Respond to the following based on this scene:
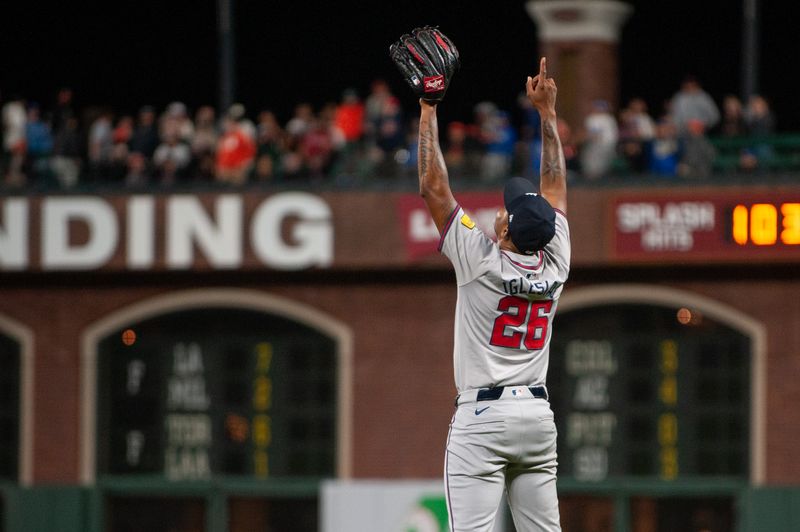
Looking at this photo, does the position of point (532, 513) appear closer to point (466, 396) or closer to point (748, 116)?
point (466, 396)

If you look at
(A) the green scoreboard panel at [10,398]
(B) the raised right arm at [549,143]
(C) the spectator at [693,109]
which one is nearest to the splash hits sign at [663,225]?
(C) the spectator at [693,109]

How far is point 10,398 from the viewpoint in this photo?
19594 millimetres

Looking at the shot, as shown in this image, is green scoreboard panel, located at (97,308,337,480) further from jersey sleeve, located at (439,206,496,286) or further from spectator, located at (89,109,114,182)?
jersey sleeve, located at (439,206,496,286)

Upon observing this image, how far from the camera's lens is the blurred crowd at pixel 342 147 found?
18.4 meters

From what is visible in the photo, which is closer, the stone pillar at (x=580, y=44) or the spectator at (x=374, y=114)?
the spectator at (x=374, y=114)

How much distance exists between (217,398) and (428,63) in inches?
493

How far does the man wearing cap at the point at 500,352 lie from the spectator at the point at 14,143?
44.2 ft

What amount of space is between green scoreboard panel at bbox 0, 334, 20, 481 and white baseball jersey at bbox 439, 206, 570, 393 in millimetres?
13520

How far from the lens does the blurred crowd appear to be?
60.4 feet

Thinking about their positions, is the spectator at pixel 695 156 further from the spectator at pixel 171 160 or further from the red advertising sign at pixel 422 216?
the spectator at pixel 171 160

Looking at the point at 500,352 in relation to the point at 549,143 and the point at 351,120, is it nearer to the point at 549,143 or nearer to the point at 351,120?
the point at 549,143

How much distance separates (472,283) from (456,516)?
3.24 feet

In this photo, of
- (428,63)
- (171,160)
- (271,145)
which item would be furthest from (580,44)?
(428,63)

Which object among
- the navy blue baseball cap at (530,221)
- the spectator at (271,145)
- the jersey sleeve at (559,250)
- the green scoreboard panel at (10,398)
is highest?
the spectator at (271,145)
